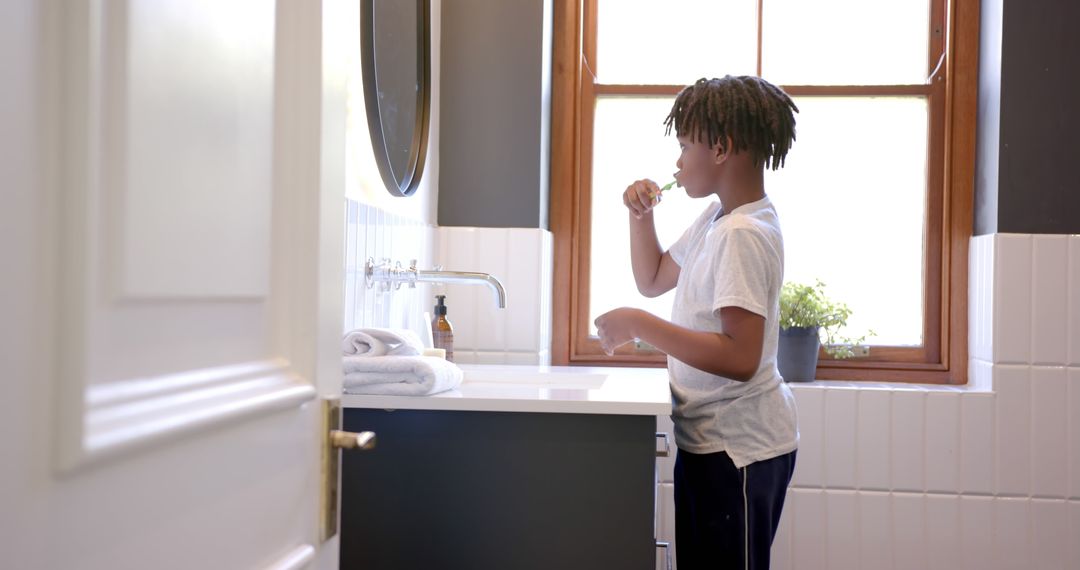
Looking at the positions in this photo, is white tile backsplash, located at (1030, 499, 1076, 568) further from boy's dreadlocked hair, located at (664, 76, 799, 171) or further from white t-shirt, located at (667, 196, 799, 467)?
boy's dreadlocked hair, located at (664, 76, 799, 171)

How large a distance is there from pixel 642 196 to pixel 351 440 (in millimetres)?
1042

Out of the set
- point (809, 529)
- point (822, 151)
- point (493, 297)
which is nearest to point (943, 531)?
point (809, 529)

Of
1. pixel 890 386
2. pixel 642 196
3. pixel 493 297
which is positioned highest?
pixel 642 196

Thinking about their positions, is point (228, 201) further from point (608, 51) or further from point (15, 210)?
point (608, 51)

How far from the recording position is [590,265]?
2.62 metres

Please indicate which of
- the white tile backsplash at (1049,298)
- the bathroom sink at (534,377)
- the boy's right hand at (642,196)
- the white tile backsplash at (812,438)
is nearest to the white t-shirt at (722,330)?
the boy's right hand at (642,196)

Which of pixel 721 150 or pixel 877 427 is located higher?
pixel 721 150

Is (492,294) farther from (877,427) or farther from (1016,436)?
(1016,436)

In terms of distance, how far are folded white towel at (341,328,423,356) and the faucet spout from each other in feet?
1.10

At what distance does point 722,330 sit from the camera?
138cm

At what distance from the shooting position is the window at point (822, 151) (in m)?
2.51

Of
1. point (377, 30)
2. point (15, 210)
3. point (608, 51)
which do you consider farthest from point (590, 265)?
point (15, 210)

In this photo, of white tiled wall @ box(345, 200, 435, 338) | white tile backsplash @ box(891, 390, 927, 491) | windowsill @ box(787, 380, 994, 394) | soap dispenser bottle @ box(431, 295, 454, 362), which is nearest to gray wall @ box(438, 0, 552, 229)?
white tiled wall @ box(345, 200, 435, 338)

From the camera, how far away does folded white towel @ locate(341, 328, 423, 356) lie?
55.0 inches
